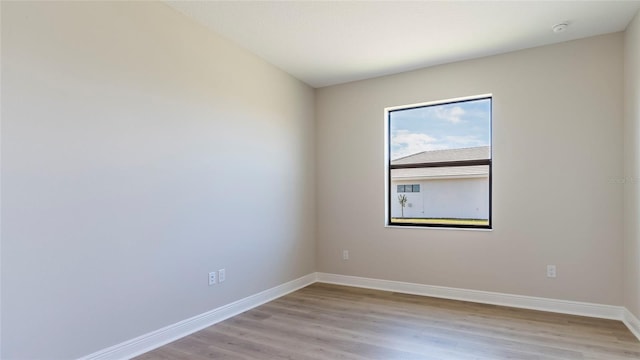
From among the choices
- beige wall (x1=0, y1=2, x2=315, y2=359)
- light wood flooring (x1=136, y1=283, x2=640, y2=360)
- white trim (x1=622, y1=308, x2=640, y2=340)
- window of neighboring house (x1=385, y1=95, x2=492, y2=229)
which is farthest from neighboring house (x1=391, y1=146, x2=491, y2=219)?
beige wall (x1=0, y1=2, x2=315, y2=359)

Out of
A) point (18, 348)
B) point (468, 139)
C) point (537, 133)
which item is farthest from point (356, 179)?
point (18, 348)

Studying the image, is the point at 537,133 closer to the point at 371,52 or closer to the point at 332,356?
the point at 371,52

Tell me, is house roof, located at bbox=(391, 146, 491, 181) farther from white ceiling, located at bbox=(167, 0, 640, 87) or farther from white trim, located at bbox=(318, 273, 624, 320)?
white trim, located at bbox=(318, 273, 624, 320)

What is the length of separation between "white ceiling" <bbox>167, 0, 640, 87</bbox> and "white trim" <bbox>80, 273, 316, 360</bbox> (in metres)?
2.47

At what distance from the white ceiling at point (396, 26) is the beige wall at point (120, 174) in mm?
→ 331

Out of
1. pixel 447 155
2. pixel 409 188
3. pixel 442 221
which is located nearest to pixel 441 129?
pixel 447 155

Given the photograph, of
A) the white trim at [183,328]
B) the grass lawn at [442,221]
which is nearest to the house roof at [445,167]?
the grass lawn at [442,221]

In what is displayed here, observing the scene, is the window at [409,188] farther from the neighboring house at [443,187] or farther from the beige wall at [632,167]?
the beige wall at [632,167]

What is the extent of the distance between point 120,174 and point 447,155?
10.6ft

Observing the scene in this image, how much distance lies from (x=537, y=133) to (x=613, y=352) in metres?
1.91

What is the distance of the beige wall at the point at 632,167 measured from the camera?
2.69 m

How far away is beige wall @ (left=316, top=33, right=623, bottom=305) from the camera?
308 centimetres

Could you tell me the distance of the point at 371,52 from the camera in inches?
136

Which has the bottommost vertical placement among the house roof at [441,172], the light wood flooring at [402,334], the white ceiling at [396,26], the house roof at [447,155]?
the light wood flooring at [402,334]
